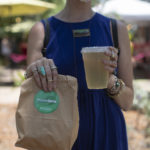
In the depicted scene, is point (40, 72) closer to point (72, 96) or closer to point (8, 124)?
point (72, 96)

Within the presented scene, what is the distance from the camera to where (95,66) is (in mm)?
1245

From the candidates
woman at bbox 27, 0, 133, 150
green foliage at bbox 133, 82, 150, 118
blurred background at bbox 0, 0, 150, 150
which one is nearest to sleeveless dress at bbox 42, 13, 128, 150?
woman at bbox 27, 0, 133, 150

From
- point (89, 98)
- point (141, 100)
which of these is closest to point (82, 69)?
point (89, 98)

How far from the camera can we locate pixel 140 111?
20.0 feet

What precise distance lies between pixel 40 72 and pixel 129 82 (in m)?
0.52

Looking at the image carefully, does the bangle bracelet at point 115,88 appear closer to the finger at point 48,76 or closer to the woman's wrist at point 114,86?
the woman's wrist at point 114,86

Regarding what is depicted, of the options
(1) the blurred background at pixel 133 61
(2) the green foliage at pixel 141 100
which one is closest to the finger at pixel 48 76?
(1) the blurred background at pixel 133 61

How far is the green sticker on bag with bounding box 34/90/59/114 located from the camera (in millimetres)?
1241

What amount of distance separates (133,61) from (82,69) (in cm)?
676

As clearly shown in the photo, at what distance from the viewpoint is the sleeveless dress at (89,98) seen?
4.75ft

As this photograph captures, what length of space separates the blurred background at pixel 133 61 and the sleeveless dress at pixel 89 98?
295 cm

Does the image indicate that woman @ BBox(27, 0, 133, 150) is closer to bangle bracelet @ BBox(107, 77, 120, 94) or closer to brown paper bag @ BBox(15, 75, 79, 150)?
bangle bracelet @ BBox(107, 77, 120, 94)

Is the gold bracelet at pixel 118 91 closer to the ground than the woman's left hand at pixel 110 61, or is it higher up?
closer to the ground

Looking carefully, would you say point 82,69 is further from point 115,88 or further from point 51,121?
point 51,121
